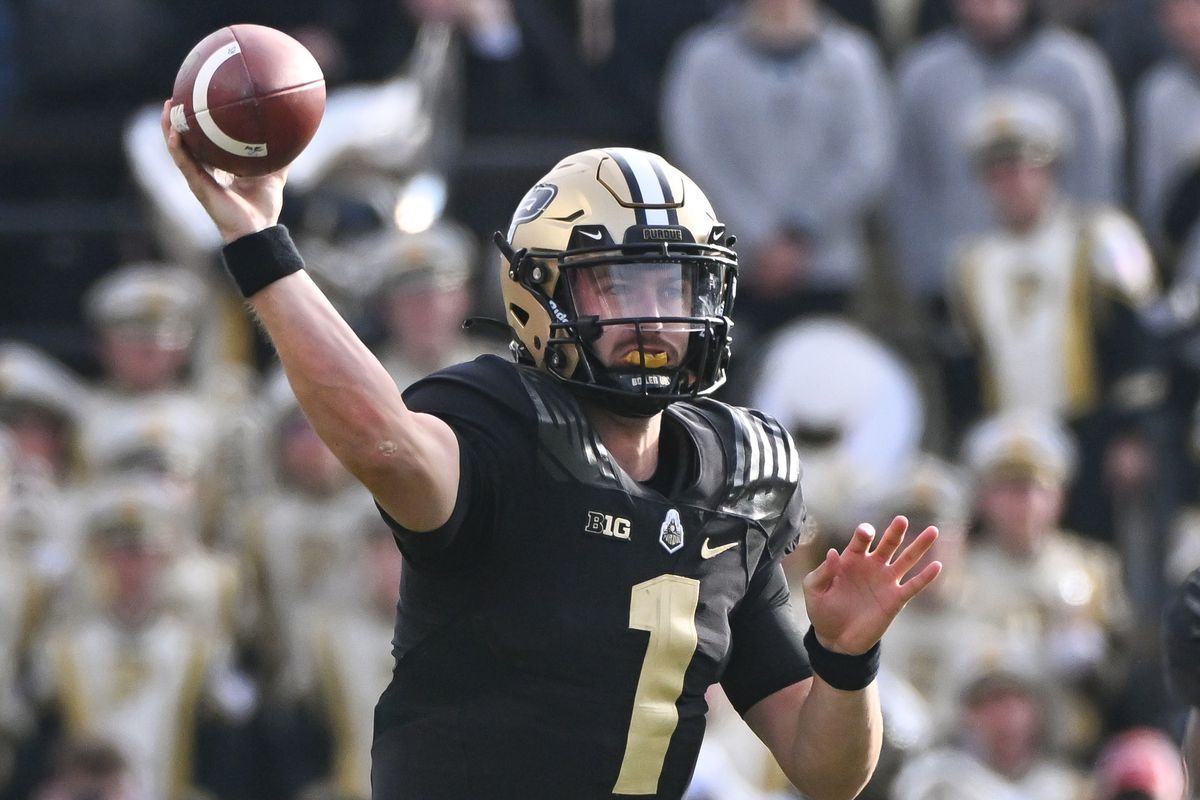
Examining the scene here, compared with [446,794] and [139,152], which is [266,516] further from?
[446,794]

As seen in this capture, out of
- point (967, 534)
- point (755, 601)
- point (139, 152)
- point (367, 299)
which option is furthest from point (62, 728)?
point (755, 601)

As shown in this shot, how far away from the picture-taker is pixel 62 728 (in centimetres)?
756

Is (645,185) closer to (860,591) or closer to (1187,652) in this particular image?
(860,591)

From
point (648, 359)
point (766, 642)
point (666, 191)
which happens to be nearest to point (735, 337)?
point (766, 642)

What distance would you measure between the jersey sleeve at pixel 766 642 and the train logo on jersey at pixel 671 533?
0.24 meters

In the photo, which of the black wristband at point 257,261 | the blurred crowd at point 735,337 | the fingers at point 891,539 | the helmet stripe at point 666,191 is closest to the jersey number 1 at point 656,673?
the fingers at point 891,539

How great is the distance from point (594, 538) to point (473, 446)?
228 millimetres

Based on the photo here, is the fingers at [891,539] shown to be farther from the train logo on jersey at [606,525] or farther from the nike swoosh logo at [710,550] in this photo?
the train logo on jersey at [606,525]

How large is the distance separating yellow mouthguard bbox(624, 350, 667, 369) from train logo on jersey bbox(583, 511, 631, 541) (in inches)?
9.0

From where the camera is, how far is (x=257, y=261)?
10.8 feet

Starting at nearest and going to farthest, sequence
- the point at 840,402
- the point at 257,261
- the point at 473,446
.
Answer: the point at 257,261 → the point at 473,446 → the point at 840,402

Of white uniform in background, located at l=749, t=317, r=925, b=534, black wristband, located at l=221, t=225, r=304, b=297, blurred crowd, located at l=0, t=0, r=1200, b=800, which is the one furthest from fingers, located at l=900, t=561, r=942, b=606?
white uniform in background, located at l=749, t=317, r=925, b=534

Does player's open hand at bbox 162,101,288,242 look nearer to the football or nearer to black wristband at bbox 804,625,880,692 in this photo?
the football

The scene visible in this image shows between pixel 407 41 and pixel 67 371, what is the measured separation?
1.75m
